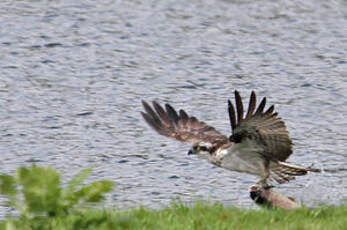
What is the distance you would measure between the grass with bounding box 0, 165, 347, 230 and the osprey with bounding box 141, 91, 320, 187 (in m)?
0.96

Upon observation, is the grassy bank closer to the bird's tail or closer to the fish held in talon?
the fish held in talon

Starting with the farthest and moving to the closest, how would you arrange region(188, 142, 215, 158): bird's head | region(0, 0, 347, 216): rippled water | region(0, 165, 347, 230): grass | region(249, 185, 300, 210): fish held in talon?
region(0, 0, 347, 216): rippled water → region(188, 142, 215, 158): bird's head → region(249, 185, 300, 210): fish held in talon → region(0, 165, 347, 230): grass

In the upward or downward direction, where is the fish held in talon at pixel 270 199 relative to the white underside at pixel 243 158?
downward

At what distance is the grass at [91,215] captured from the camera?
23.1 ft

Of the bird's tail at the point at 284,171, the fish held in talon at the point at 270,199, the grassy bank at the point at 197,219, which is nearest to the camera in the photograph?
the grassy bank at the point at 197,219

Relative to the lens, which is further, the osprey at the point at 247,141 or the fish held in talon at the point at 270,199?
the osprey at the point at 247,141

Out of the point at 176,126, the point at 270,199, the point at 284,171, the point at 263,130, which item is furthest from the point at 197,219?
the point at 176,126

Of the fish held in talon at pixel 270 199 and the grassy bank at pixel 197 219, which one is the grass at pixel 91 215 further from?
the fish held in talon at pixel 270 199

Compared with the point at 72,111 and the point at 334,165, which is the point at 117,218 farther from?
the point at 72,111

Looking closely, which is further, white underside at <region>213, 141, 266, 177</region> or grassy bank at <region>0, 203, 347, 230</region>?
white underside at <region>213, 141, 266, 177</region>

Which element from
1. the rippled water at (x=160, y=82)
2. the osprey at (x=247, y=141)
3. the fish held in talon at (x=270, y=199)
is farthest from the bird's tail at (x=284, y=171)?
the rippled water at (x=160, y=82)

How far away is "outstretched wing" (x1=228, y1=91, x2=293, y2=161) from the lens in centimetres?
856

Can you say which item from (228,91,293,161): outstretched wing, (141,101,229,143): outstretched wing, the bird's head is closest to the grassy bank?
(228,91,293,161): outstretched wing

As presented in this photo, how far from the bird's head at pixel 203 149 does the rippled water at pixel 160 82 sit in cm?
82
